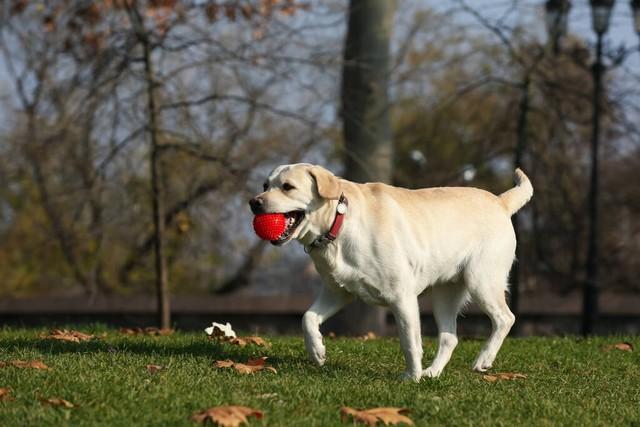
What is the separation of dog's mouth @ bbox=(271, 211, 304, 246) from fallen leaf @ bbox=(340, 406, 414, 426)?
62.0 inches

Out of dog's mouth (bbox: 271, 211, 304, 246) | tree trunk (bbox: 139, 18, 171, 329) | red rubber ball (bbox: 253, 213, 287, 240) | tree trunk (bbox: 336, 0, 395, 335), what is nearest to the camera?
red rubber ball (bbox: 253, 213, 287, 240)

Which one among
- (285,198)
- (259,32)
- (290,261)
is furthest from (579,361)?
(290,261)

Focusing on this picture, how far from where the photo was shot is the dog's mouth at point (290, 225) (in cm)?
709

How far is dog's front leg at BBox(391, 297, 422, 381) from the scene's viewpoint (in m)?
7.13

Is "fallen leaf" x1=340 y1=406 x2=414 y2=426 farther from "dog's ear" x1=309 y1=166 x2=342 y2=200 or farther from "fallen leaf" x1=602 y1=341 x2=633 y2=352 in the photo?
"fallen leaf" x1=602 y1=341 x2=633 y2=352

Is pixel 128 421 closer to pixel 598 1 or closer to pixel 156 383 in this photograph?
pixel 156 383

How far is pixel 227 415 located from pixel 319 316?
6.63 feet

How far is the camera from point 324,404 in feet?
20.1

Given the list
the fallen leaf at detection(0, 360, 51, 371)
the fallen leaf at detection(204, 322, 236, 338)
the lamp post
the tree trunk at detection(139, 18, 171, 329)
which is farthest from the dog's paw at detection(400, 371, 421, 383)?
the lamp post

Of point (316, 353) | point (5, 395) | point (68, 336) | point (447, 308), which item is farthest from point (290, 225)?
point (68, 336)

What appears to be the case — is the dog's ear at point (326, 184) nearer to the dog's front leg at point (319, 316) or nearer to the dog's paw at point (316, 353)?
the dog's front leg at point (319, 316)

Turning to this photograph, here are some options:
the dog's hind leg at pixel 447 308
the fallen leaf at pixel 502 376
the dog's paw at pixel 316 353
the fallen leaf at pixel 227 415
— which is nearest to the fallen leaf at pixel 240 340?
the dog's paw at pixel 316 353

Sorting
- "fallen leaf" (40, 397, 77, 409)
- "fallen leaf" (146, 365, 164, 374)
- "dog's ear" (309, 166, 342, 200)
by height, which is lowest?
"fallen leaf" (146, 365, 164, 374)

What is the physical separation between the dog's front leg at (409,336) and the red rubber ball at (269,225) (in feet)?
3.13
